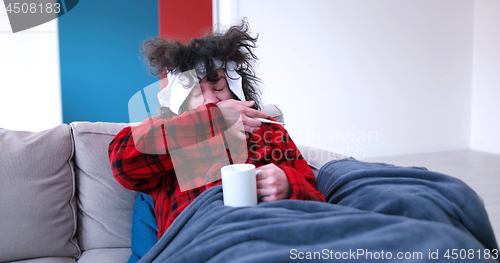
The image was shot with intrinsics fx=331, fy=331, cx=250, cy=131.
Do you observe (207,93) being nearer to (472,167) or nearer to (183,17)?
(183,17)

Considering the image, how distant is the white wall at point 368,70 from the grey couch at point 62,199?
2.47m

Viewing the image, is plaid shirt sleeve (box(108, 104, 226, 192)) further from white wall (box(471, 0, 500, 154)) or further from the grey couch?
white wall (box(471, 0, 500, 154))

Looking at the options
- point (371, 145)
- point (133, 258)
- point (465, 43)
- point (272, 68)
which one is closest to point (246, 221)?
point (133, 258)

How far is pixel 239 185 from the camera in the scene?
77 cm

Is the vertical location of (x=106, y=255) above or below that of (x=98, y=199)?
below

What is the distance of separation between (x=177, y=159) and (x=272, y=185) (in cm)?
34

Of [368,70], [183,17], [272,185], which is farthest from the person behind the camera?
[368,70]

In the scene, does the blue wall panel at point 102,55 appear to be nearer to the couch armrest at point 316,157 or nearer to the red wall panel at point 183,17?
the red wall panel at point 183,17

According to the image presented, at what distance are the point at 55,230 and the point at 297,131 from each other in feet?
9.35

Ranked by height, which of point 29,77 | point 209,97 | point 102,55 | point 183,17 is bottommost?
point 209,97

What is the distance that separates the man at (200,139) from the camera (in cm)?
98

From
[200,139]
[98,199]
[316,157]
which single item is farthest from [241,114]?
[98,199]

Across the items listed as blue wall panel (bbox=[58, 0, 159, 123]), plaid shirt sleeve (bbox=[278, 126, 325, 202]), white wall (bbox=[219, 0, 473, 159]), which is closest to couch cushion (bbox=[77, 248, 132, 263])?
plaid shirt sleeve (bbox=[278, 126, 325, 202])

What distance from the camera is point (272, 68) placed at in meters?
3.57
